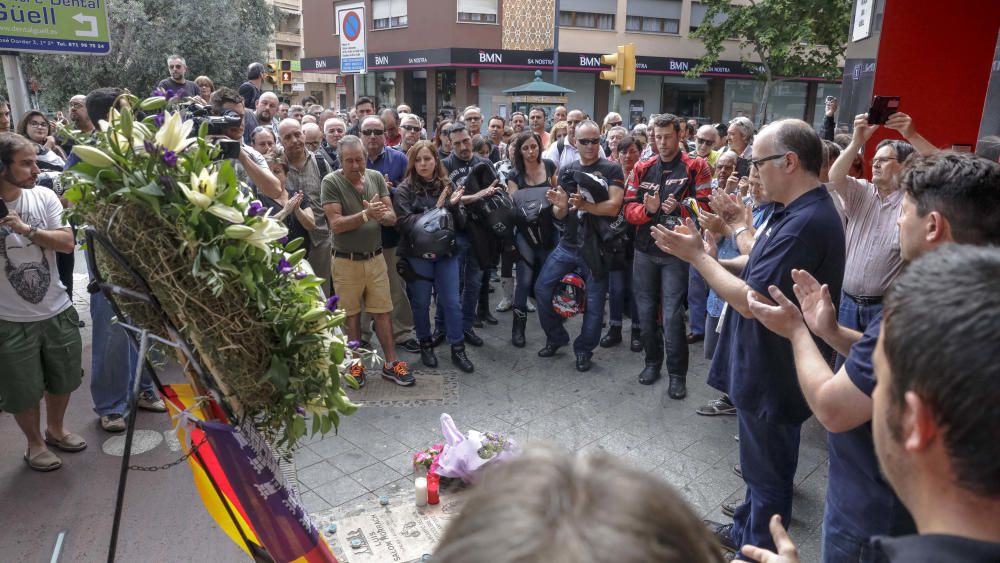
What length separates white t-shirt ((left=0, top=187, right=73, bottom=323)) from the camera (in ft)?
12.6

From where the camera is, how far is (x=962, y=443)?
3.48 feet

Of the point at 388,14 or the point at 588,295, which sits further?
the point at 388,14

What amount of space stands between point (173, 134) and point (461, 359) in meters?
4.02

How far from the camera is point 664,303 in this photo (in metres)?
5.51

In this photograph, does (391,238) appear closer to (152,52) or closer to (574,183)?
(574,183)

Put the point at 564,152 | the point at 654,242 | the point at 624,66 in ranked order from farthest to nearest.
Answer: the point at 624,66, the point at 564,152, the point at 654,242

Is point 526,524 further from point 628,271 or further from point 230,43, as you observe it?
point 230,43

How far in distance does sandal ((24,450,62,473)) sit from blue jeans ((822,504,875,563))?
4.34 metres

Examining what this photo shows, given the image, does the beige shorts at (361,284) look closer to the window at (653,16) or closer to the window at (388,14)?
the window at (388,14)

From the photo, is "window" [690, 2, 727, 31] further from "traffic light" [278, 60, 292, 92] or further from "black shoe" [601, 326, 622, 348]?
"black shoe" [601, 326, 622, 348]

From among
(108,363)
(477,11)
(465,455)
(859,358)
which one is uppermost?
(477,11)

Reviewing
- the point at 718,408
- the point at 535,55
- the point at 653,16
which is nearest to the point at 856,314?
the point at 718,408

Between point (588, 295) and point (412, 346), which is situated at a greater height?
point (588, 295)

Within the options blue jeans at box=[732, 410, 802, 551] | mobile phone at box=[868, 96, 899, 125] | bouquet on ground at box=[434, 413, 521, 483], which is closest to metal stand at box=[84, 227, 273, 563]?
bouquet on ground at box=[434, 413, 521, 483]
